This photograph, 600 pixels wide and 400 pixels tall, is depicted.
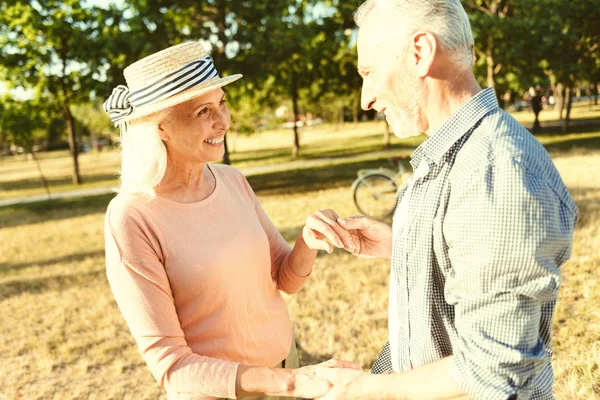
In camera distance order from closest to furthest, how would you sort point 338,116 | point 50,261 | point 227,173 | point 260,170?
1. point 227,173
2. point 50,261
3. point 260,170
4. point 338,116

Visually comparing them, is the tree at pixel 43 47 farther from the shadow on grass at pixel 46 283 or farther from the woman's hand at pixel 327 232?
the woman's hand at pixel 327 232

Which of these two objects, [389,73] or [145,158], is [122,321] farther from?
[389,73]

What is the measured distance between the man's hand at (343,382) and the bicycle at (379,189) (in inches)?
346

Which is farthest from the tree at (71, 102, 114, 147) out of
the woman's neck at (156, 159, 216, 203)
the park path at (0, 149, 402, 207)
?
the woman's neck at (156, 159, 216, 203)

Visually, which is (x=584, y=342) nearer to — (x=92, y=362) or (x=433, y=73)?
(x=433, y=73)

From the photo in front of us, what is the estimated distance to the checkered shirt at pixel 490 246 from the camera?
1.28 metres

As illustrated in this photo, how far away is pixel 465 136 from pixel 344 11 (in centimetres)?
1661

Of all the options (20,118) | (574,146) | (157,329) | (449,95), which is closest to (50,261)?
(157,329)

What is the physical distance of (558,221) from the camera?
130cm

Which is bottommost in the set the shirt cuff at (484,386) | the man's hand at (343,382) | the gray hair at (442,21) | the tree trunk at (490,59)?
the man's hand at (343,382)

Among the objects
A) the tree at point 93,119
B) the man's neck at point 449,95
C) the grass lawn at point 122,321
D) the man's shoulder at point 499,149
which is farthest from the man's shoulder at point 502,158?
the tree at point 93,119

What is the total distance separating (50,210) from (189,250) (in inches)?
684

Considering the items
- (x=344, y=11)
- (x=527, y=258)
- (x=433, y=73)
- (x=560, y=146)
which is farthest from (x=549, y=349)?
(x=560, y=146)

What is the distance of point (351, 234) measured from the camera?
2355 mm
